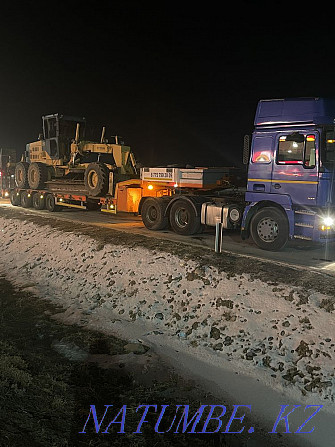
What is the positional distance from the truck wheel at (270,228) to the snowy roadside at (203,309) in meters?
2.55

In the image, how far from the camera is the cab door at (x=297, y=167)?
9.93 m

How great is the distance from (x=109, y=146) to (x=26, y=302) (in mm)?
10451

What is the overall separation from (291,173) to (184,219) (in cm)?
424

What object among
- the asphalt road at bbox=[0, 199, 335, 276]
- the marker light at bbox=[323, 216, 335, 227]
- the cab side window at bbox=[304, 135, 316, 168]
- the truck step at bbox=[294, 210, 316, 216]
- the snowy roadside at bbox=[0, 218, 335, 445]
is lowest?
the snowy roadside at bbox=[0, 218, 335, 445]

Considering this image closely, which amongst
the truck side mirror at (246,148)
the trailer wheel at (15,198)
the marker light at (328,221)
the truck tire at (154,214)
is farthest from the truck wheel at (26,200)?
the marker light at (328,221)

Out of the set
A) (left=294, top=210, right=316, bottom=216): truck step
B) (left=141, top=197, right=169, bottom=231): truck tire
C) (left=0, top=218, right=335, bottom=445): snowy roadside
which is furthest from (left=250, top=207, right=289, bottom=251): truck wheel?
(left=141, top=197, right=169, bottom=231): truck tire

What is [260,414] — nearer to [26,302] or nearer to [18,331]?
[18,331]

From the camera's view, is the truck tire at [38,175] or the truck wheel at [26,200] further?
the truck wheel at [26,200]

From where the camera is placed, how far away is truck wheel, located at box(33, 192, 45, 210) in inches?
832

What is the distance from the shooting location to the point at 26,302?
9.52 metres

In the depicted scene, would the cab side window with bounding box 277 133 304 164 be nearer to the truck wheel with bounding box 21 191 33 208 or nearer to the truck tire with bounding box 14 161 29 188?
the truck wheel with bounding box 21 191 33 208

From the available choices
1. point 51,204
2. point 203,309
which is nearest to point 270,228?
point 203,309

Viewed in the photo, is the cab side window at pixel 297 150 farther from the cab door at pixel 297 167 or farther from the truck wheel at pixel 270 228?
the truck wheel at pixel 270 228

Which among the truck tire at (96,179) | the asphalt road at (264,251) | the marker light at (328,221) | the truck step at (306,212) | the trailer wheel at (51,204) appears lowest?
the asphalt road at (264,251)
